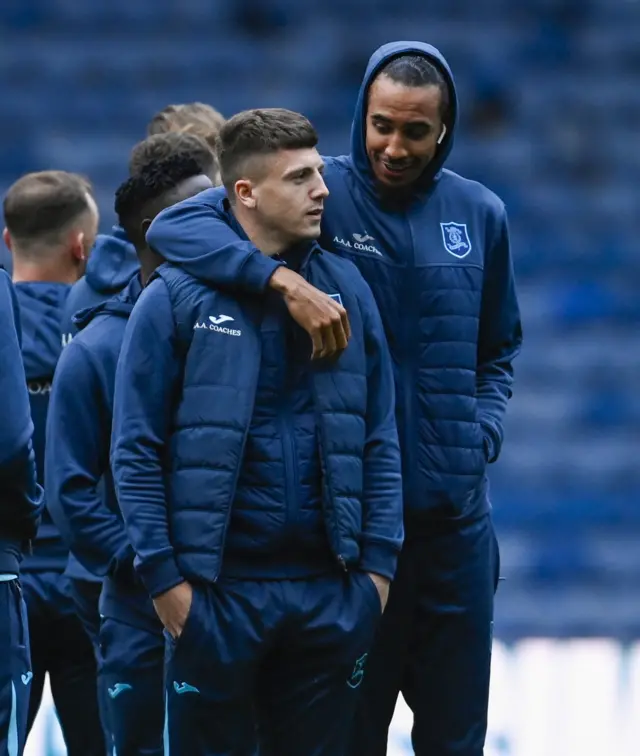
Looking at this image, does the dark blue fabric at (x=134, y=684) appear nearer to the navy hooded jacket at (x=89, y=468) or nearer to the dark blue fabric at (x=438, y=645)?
the navy hooded jacket at (x=89, y=468)

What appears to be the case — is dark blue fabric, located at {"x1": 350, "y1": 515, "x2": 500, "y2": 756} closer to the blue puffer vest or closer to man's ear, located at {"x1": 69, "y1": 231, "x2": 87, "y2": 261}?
the blue puffer vest

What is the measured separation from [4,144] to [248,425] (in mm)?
6462

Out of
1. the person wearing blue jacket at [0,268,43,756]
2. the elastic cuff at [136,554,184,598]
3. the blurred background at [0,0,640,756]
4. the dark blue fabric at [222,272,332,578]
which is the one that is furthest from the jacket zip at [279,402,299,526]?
the blurred background at [0,0,640,756]

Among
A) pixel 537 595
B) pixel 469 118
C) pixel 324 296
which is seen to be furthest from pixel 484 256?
pixel 469 118

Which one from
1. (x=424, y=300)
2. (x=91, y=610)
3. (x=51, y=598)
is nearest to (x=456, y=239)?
(x=424, y=300)

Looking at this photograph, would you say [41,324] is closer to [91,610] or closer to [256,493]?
[91,610]

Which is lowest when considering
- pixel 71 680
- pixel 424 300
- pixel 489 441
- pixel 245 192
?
pixel 71 680

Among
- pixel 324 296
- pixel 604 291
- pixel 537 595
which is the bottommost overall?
pixel 537 595

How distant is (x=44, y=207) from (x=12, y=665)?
1656mm

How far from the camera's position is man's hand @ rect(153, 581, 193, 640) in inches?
132

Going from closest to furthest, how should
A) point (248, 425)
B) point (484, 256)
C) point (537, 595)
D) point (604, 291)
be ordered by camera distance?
point (248, 425) < point (484, 256) < point (537, 595) < point (604, 291)

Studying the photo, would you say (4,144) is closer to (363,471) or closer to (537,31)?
(537,31)

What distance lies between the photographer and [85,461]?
13.3 ft

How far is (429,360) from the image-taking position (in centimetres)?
386
